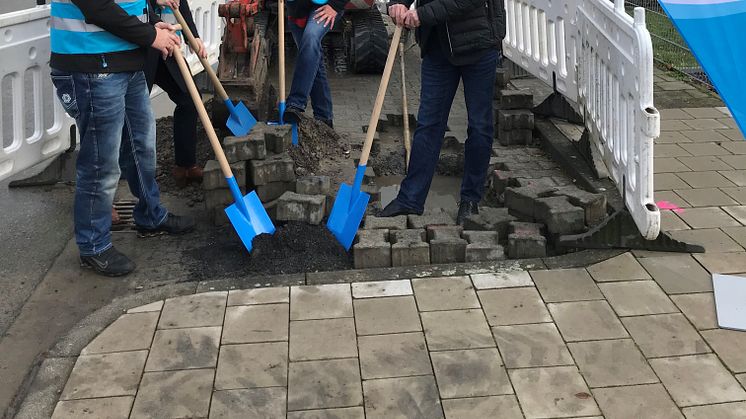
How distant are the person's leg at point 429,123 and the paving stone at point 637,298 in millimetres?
1394

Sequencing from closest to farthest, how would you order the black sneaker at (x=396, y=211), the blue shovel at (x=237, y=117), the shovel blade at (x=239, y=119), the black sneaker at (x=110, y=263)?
the black sneaker at (x=110, y=263) < the black sneaker at (x=396, y=211) < the blue shovel at (x=237, y=117) < the shovel blade at (x=239, y=119)

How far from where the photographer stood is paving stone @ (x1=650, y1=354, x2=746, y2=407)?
3178 millimetres

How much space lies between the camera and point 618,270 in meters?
4.22

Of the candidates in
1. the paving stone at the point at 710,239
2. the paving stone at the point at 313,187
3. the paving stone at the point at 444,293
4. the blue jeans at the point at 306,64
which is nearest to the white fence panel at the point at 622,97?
the paving stone at the point at 710,239

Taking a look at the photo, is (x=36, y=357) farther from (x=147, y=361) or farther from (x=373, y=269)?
(x=373, y=269)

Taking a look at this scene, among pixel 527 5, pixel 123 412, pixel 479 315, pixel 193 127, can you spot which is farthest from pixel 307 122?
pixel 123 412

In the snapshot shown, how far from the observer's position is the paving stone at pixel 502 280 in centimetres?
410

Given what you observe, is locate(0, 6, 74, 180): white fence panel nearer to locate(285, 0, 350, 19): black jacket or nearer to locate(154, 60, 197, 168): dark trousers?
locate(154, 60, 197, 168): dark trousers

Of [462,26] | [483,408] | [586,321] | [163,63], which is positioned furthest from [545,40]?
[483,408]

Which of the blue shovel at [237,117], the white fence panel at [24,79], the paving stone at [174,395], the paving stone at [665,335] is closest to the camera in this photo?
the paving stone at [174,395]

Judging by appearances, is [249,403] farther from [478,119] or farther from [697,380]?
[478,119]

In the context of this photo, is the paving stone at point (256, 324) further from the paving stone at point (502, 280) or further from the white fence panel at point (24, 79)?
the white fence panel at point (24, 79)

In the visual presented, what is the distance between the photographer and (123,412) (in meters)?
3.18

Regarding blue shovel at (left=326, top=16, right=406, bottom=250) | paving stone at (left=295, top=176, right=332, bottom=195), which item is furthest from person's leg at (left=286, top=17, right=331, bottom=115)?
blue shovel at (left=326, top=16, right=406, bottom=250)
